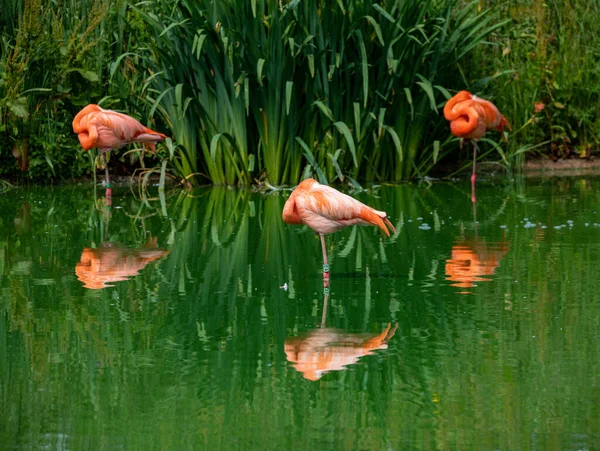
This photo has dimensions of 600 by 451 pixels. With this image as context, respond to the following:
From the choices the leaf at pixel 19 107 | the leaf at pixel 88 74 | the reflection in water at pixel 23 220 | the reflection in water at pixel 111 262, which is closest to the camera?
the reflection in water at pixel 111 262

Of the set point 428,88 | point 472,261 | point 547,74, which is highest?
point 547,74

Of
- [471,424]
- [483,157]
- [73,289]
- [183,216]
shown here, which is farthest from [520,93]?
[471,424]

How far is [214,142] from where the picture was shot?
31.1 ft

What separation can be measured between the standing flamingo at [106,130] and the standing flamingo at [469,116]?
258 cm

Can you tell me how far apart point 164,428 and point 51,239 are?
13.4ft

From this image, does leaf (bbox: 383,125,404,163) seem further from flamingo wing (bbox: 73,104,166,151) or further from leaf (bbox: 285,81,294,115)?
flamingo wing (bbox: 73,104,166,151)

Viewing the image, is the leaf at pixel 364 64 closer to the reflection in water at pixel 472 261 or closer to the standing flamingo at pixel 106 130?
the standing flamingo at pixel 106 130

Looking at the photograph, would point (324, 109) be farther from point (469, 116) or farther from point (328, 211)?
point (328, 211)

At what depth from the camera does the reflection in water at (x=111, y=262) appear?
19.5 feet

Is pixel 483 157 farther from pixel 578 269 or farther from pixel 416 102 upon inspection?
pixel 578 269

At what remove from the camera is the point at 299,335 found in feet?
15.1

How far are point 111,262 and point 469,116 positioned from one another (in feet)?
13.8

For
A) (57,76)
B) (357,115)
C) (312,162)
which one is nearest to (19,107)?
(57,76)

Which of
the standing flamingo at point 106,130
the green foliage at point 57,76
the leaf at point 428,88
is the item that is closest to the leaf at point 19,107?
the green foliage at point 57,76
